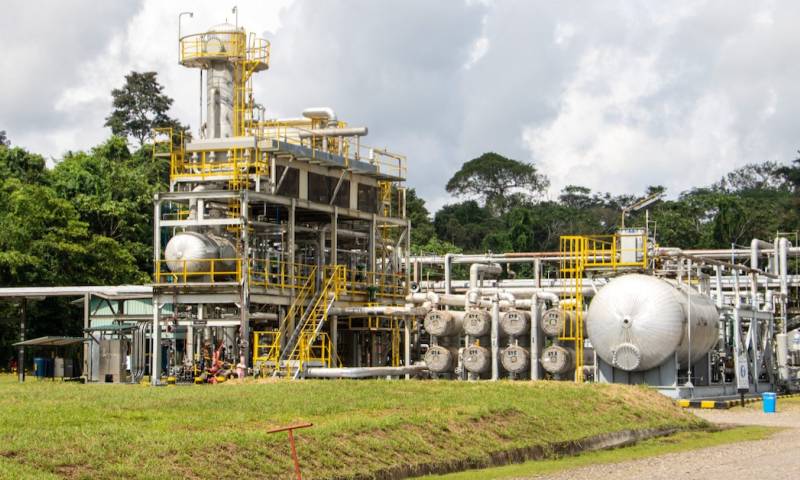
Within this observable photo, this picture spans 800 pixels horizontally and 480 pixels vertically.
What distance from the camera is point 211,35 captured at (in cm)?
5200

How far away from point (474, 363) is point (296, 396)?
49.4 feet

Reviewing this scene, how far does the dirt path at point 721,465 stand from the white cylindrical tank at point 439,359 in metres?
16.1

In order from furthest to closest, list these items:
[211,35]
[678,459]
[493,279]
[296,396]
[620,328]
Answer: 1. [493,279]
2. [211,35]
3. [620,328]
4. [296,396]
5. [678,459]

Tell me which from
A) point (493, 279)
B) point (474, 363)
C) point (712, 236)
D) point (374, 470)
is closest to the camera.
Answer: point (374, 470)

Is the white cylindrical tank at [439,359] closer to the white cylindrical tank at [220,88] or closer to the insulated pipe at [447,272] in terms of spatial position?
the insulated pipe at [447,272]

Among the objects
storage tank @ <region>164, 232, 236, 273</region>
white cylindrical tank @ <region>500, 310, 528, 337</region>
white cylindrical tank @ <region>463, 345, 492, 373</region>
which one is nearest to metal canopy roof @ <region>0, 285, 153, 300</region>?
storage tank @ <region>164, 232, 236, 273</region>

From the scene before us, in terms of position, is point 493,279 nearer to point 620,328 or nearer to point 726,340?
point 726,340

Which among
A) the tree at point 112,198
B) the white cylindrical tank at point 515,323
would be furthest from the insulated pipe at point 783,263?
the tree at point 112,198

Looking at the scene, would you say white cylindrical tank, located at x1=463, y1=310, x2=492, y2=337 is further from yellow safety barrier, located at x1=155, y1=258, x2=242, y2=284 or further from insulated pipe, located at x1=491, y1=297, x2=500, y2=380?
yellow safety barrier, located at x1=155, y1=258, x2=242, y2=284

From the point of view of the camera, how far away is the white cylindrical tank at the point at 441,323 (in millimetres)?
47906

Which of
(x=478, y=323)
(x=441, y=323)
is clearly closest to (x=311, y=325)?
(x=441, y=323)

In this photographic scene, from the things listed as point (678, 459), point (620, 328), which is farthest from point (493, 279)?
point (678, 459)

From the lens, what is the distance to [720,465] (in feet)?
90.6

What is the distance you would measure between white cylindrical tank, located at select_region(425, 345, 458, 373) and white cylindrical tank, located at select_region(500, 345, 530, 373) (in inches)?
103
